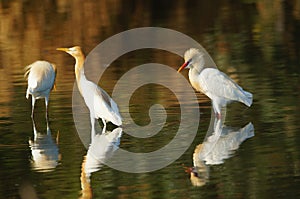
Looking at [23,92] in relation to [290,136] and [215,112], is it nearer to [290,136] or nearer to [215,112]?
[215,112]

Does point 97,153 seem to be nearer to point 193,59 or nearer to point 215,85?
point 215,85

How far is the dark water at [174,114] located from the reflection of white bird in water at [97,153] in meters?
0.03

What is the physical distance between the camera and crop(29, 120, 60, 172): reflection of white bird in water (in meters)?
9.55

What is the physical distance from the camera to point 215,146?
33.0ft

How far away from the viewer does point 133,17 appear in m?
22.7

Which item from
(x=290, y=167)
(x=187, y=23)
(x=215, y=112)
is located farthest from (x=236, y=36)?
(x=290, y=167)

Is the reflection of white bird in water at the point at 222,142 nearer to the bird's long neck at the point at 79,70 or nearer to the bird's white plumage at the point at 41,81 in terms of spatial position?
the bird's long neck at the point at 79,70

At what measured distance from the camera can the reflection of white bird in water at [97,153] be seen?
28.9 feet

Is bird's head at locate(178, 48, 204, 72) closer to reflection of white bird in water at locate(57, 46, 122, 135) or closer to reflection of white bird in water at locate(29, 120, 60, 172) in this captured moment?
reflection of white bird in water at locate(57, 46, 122, 135)

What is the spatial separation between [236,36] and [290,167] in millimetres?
10258

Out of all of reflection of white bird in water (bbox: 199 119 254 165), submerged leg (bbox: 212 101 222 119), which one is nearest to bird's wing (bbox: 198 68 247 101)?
submerged leg (bbox: 212 101 222 119)

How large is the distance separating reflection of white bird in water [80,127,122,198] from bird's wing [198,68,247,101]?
136 cm

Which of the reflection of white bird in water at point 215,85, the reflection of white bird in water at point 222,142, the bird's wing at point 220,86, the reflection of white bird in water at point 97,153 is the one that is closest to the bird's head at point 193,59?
the reflection of white bird in water at point 215,85

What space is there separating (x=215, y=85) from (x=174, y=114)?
25.7 inches
